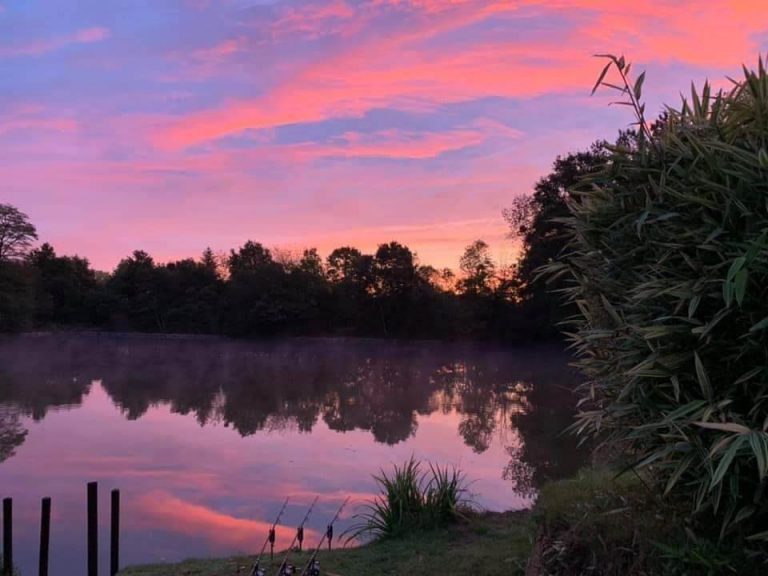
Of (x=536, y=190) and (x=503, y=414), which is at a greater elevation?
(x=536, y=190)

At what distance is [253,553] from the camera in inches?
308

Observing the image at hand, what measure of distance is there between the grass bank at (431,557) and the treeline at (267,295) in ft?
111

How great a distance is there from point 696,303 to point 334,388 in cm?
2249

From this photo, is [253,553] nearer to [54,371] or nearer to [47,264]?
[54,371]

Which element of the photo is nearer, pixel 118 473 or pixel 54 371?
pixel 118 473

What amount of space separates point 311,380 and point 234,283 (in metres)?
27.2

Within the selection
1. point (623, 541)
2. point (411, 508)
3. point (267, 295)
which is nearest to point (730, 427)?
point (623, 541)

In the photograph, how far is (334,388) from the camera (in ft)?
80.8

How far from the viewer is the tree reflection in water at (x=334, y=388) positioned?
1555 cm

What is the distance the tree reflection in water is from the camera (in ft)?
51.0

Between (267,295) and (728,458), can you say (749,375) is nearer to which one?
(728,458)

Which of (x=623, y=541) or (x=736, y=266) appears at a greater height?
(x=736, y=266)

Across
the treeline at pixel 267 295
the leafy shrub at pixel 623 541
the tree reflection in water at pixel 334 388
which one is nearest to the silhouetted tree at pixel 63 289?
the treeline at pixel 267 295

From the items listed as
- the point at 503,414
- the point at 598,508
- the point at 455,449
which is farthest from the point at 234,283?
the point at 598,508
